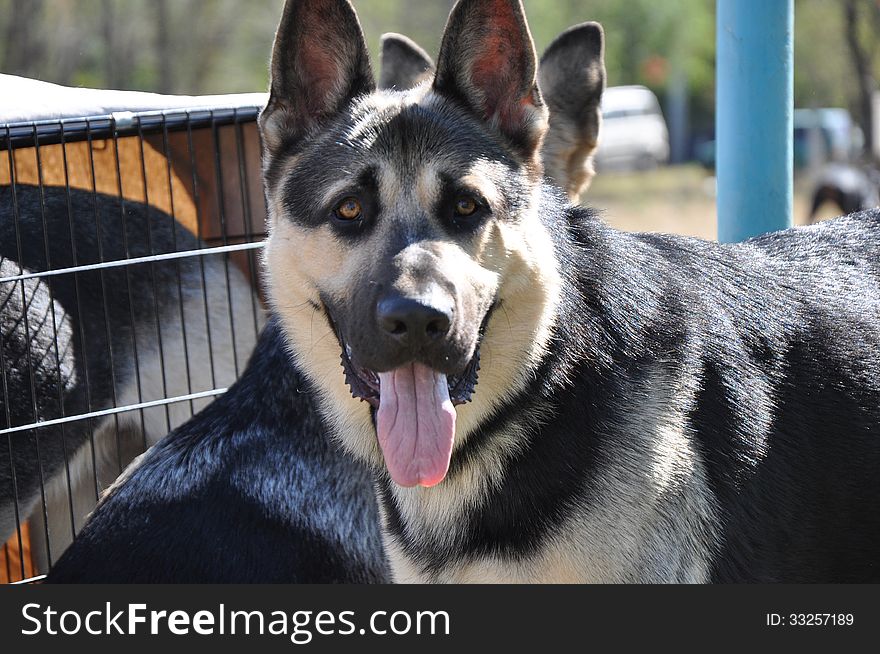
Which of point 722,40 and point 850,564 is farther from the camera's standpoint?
point 722,40

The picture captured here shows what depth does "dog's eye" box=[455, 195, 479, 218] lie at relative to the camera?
297 cm

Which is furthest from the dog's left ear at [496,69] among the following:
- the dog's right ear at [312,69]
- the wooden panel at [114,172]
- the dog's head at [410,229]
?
the wooden panel at [114,172]

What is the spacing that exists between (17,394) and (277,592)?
1468 millimetres

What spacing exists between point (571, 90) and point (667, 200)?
72.6ft

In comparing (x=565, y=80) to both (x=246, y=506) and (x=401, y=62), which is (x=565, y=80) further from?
(x=246, y=506)

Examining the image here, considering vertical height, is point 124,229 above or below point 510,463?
above


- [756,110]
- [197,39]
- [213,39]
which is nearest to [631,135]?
[213,39]

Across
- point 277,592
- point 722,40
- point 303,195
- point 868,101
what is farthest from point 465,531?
point 868,101

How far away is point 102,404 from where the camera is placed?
441 cm

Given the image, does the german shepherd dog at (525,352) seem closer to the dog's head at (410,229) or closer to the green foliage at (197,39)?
the dog's head at (410,229)

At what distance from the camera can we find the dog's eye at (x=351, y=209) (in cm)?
299

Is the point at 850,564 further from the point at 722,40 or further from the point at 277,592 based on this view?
the point at 722,40

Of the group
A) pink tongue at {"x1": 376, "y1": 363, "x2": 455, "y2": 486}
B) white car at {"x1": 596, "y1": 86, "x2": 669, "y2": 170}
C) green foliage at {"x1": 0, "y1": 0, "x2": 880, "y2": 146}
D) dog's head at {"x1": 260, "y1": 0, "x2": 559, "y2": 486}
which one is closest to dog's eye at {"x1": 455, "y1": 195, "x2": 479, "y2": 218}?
dog's head at {"x1": 260, "y1": 0, "x2": 559, "y2": 486}

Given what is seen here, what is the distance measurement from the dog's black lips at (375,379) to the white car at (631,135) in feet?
123
